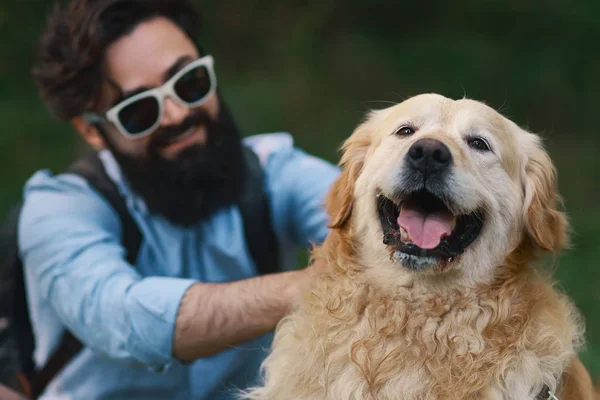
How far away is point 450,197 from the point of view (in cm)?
229

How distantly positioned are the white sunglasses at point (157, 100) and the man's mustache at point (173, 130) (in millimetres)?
42

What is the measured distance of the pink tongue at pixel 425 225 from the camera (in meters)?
2.29

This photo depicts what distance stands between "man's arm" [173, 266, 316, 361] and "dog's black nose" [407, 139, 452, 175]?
68 centimetres

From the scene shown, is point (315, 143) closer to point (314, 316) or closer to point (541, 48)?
point (541, 48)

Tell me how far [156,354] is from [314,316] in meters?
0.68

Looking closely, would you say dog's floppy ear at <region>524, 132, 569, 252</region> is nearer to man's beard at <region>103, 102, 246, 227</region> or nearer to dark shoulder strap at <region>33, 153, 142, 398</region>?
man's beard at <region>103, 102, 246, 227</region>

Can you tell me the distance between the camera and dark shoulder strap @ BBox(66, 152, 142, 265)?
3.26 meters


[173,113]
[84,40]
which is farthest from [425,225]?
[84,40]

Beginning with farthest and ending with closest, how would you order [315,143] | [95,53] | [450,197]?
[315,143] → [95,53] → [450,197]

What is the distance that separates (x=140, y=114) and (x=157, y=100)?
0.09m

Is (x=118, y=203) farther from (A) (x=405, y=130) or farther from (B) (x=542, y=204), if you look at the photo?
(B) (x=542, y=204)

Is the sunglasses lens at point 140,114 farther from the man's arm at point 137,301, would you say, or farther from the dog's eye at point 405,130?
the dog's eye at point 405,130

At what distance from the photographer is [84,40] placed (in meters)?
3.36

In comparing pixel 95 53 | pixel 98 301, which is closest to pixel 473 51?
pixel 95 53
